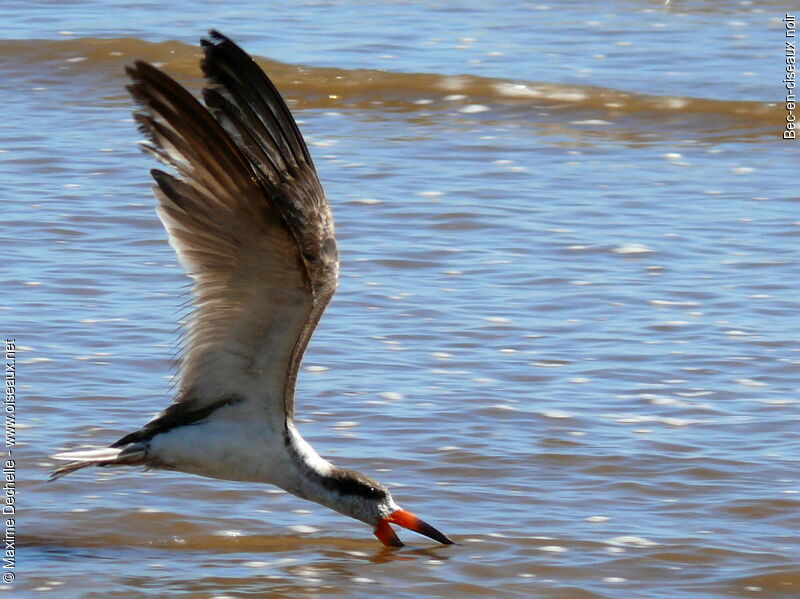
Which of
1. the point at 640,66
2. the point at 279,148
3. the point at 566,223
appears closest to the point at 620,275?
the point at 566,223

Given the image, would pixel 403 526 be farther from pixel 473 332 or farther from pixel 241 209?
pixel 473 332

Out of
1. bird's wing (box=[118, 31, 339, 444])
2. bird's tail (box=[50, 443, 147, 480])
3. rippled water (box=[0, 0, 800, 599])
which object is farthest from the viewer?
rippled water (box=[0, 0, 800, 599])

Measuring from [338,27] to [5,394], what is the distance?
8165 millimetres

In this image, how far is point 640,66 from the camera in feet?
42.3

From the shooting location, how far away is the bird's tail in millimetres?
5199

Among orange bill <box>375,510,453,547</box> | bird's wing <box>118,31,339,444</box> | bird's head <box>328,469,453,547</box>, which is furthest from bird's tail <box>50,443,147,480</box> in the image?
orange bill <box>375,510,453,547</box>

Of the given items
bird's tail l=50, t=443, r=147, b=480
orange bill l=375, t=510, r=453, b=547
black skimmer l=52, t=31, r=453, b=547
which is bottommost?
orange bill l=375, t=510, r=453, b=547

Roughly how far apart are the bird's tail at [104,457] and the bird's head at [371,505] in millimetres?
625

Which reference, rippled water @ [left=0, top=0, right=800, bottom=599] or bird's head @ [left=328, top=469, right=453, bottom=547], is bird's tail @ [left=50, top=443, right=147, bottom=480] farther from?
bird's head @ [left=328, top=469, right=453, bottom=547]

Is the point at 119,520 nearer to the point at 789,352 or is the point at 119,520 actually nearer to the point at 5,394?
the point at 5,394

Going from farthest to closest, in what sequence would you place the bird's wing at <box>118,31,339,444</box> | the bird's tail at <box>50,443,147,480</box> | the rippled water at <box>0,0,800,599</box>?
1. the rippled water at <box>0,0,800,599</box>
2. the bird's tail at <box>50,443,147,480</box>
3. the bird's wing at <box>118,31,339,444</box>

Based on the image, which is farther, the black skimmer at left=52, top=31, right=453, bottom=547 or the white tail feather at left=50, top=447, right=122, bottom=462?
the white tail feather at left=50, top=447, right=122, bottom=462

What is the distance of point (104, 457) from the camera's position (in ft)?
17.2

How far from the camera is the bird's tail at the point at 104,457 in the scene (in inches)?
205
